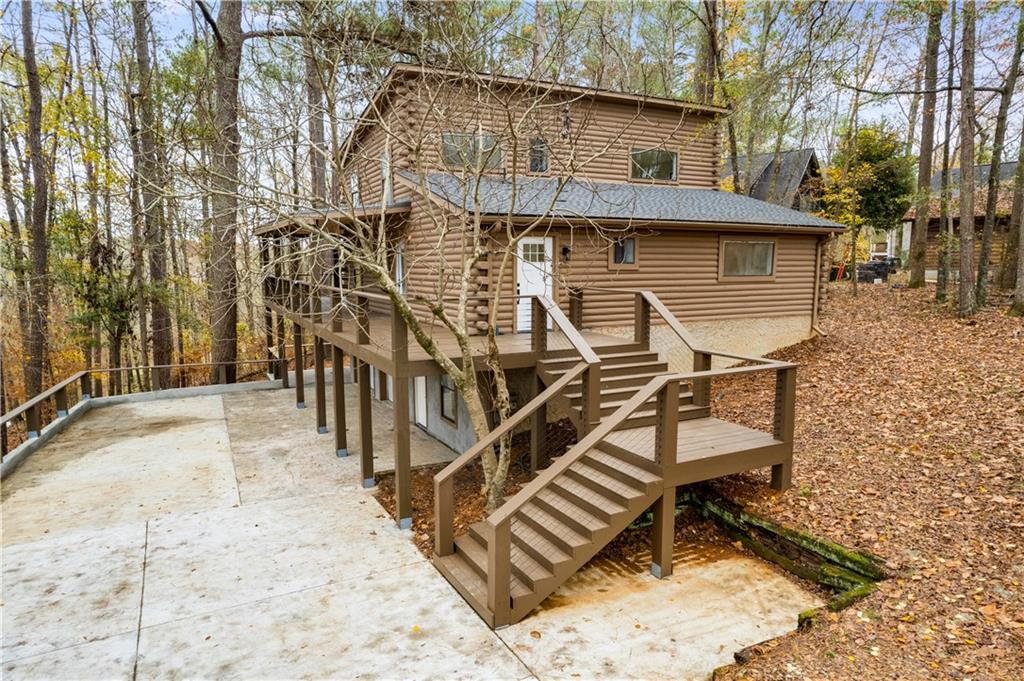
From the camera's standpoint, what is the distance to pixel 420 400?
1335cm

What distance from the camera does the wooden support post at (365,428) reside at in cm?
937

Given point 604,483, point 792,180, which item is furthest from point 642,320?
point 792,180

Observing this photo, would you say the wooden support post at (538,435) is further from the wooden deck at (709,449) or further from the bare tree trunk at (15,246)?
the bare tree trunk at (15,246)

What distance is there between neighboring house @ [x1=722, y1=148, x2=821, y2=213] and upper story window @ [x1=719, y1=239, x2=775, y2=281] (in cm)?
1227

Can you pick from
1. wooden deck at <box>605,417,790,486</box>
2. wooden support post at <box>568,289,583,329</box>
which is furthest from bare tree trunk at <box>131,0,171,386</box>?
wooden deck at <box>605,417,790,486</box>

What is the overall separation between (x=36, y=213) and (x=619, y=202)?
14735mm

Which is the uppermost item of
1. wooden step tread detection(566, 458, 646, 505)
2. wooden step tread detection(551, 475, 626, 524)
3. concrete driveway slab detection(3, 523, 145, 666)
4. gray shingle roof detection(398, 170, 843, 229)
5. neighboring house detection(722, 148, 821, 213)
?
neighboring house detection(722, 148, 821, 213)

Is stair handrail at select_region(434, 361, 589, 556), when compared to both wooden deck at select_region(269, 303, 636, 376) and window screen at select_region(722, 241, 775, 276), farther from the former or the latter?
window screen at select_region(722, 241, 775, 276)

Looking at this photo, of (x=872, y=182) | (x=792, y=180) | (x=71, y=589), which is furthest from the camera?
(x=792, y=180)

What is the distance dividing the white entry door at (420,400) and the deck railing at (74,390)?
21.0 ft

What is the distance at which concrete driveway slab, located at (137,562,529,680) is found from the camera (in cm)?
504

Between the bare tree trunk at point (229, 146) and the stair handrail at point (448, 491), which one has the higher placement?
the bare tree trunk at point (229, 146)

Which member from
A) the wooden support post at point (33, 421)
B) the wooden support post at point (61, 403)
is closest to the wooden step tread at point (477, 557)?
the wooden support post at point (33, 421)

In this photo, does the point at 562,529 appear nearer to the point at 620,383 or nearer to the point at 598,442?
the point at 598,442
